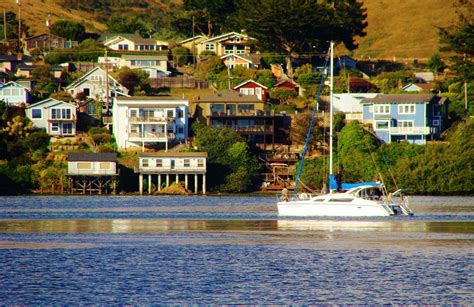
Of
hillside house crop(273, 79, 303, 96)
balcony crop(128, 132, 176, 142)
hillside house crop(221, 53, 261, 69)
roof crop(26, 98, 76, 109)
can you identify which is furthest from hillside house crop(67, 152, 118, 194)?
hillside house crop(221, 53, 261, 69)

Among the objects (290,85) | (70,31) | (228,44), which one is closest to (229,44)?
(228,44)

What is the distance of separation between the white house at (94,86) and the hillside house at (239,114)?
1492 centimetres

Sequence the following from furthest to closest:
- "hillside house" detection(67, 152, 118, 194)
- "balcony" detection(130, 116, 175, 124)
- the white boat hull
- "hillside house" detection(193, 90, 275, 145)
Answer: "hillside house" detection(193, 90, 275, 145) < "balcony" detection(130, 116, 175, 124) < "hillside house" detection(67, 152, 118, 194) < the white boat hull

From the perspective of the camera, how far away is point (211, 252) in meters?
56.5

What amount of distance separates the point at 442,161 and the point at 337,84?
39135mm

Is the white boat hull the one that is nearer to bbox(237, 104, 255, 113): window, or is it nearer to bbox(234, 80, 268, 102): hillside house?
bbox(237, 104, 255, 113): window

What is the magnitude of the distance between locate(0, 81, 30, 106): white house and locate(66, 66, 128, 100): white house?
8.11 meters

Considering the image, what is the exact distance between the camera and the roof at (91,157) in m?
119

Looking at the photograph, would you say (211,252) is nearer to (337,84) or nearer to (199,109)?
(199,109)

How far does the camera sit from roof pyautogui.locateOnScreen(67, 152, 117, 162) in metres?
119

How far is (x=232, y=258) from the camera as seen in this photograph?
5394cm

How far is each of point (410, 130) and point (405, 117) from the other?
2.73 meters

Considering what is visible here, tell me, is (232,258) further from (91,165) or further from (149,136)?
(149,136)

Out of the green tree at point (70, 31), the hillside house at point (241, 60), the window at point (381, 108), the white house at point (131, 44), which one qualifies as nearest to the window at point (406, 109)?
the window at point (381, 108)
